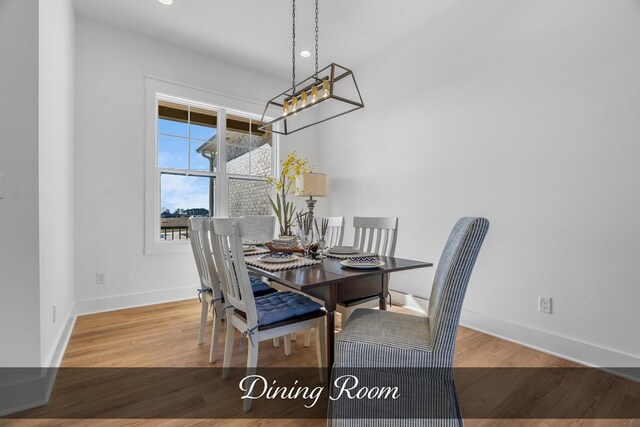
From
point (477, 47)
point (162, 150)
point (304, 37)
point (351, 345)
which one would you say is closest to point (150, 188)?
point (162, 150)

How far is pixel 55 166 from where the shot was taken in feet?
7.46

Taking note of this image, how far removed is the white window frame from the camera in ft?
11.8

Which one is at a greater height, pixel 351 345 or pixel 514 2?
pixel 514 2

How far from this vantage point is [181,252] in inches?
150

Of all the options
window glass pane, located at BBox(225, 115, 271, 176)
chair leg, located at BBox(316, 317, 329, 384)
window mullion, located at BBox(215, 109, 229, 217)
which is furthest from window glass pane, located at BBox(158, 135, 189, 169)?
chair leg, located at BBox(316, 317, 329, 384)

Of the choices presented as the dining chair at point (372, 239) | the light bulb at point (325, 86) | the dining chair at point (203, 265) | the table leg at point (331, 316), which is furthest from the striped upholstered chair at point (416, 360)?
the light bulb at point (325, 86)

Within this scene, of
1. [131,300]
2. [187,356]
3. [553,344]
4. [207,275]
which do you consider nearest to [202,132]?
[131,300]

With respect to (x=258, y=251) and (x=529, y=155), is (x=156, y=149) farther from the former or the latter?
(x=529, y=155)

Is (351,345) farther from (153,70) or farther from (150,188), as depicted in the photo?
(153,70)

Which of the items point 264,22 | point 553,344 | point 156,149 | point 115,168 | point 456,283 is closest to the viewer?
point 456,283

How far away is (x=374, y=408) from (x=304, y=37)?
3626mm

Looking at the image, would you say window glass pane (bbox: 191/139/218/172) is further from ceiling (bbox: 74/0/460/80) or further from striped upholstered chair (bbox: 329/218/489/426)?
striped upholstered chair (bbox: 329/218/489/426)

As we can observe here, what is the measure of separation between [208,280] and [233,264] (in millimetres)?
725

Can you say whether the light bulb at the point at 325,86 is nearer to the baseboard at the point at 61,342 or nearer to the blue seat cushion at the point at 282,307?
the blue seat cushion at the point at 282,307
